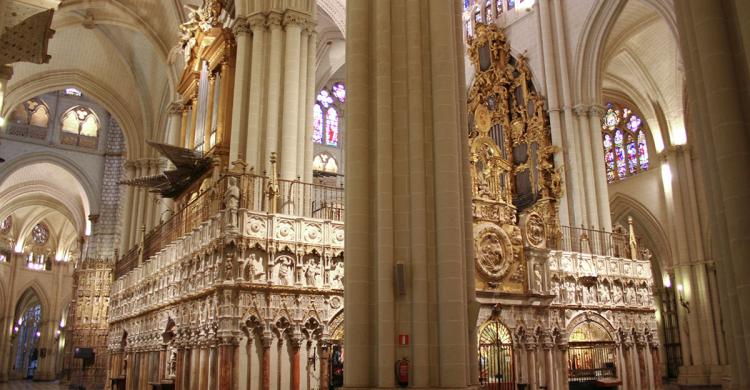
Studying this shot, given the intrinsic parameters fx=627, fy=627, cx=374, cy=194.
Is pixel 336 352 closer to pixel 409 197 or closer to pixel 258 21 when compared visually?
pixel 409 197

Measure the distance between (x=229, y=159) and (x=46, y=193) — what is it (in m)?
28.6

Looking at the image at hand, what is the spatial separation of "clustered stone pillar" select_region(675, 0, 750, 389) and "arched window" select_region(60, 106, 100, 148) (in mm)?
36647

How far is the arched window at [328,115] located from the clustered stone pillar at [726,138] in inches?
1018

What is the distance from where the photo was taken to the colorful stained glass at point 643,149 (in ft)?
103

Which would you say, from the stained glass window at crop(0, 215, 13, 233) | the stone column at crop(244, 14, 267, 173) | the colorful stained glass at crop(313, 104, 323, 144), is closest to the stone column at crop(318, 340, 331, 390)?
the stone column at crop(244, 14, 267, 173)

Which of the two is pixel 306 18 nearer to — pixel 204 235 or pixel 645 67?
pixel 204 235

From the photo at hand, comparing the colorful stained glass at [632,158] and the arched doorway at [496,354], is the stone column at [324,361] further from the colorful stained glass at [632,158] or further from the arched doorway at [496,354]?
the colorful stained glass at [632,158]

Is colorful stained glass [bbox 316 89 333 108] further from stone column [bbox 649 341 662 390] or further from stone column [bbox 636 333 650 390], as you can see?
stone column [bbox 649 341 662 390]

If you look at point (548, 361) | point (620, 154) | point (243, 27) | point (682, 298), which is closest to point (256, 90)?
point (243, 27)

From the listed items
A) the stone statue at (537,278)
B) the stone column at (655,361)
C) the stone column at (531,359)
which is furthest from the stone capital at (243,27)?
the stone column at (655,361)

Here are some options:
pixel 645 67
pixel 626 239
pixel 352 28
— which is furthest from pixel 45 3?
pixel 645 67

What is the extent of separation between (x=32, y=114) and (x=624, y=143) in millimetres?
32737

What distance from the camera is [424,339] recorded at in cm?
890

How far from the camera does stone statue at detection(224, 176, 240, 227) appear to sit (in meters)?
13.1
